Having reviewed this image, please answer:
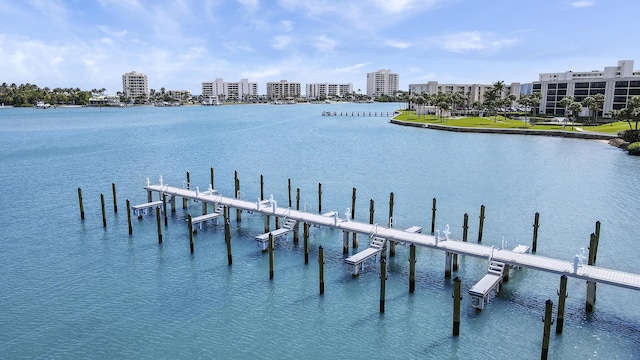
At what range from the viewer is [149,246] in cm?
3303

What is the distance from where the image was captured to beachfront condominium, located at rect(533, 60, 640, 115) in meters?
116

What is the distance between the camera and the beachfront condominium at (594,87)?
116 m

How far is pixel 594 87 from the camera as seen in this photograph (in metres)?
123

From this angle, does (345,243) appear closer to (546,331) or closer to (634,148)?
(546,331)

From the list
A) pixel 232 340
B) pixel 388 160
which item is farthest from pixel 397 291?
pixel 388 160

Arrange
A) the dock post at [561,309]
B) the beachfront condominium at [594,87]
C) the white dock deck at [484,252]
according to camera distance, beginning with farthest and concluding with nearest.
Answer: the beachfront condominium at [594,87] → the white dock deck at [484,252] → the dock post at [561,309]

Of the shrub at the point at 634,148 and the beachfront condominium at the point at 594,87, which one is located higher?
the beachfront condominium at the point at 594,87

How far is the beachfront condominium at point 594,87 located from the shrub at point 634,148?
140ft

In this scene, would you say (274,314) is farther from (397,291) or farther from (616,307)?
(616,307)

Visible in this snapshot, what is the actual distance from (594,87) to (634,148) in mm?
61219

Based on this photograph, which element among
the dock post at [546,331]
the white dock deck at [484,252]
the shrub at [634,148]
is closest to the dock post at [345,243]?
the white dock deck at [484,252]

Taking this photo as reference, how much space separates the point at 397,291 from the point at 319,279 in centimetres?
416

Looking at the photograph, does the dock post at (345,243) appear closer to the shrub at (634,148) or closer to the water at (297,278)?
the water at (297,278)

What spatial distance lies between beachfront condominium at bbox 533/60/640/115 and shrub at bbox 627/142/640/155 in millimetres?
42598
